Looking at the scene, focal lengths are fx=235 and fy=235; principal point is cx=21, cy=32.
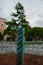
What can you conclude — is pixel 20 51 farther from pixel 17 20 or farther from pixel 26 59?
pixel 17 20

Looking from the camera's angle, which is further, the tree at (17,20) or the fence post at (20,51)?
the tree at (17,20)

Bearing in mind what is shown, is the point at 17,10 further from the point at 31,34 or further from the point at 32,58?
the point at 32,58

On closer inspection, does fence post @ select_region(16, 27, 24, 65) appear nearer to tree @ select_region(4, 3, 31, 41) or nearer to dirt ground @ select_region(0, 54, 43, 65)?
dirt ground @ select_region(0, 54, 43, 65)

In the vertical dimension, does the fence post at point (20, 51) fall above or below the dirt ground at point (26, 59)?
above

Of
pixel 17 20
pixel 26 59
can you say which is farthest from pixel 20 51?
pixel 17 20

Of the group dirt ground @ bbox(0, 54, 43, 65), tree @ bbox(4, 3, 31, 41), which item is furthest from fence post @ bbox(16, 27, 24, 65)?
tree @ bbox(4, 3, 31, 41)

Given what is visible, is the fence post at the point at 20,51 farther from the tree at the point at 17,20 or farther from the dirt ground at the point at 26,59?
the tree at the point at 17,20

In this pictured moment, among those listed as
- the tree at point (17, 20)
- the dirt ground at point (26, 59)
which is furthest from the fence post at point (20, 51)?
the tree at point (17, 20)

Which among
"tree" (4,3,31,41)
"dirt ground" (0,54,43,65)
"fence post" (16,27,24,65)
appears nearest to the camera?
"fence post" (16,27,24,65)

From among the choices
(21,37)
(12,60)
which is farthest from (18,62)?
(12,60)

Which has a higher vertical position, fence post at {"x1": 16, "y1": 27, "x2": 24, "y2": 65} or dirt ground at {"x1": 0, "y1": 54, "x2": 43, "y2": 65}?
fence post at {"x1": 16, "y1": 27, "x2": 24, "y2": 65}

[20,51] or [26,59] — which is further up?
[20,51]

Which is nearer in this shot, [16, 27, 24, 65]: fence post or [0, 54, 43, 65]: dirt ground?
[16, 27, 24, 65]: fence post

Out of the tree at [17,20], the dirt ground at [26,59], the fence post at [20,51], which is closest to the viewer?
the fence post at [20,51]
